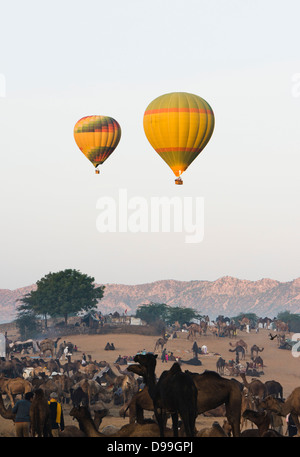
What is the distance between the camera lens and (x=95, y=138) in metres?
67.0

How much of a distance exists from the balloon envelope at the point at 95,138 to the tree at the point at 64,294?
4470 cm

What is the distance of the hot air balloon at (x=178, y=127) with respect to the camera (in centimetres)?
5128

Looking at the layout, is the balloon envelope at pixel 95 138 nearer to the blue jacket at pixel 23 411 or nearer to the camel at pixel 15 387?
the camel at pixel 15 387

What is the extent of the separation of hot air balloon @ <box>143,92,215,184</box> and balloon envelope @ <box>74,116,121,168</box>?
562 inches

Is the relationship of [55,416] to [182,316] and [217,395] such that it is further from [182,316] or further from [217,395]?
[182,316]

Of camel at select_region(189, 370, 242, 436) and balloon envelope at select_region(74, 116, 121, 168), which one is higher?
balloon envelope at select_region(74, 116, 121, 168)

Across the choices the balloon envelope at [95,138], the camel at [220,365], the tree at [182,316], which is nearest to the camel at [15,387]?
the camel at [220,365]

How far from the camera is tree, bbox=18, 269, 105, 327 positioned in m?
109

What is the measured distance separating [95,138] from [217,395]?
49137 mm

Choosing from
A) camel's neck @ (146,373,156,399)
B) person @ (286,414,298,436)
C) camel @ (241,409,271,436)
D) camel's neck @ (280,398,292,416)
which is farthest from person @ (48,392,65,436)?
person @ (286,414,298,436)

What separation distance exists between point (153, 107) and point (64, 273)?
6286 cm

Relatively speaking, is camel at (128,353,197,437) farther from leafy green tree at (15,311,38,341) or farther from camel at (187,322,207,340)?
leafy green tree at (15,311,38,341)

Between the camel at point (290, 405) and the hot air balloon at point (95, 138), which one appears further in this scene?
the hot air balloon at point (95, 138)
